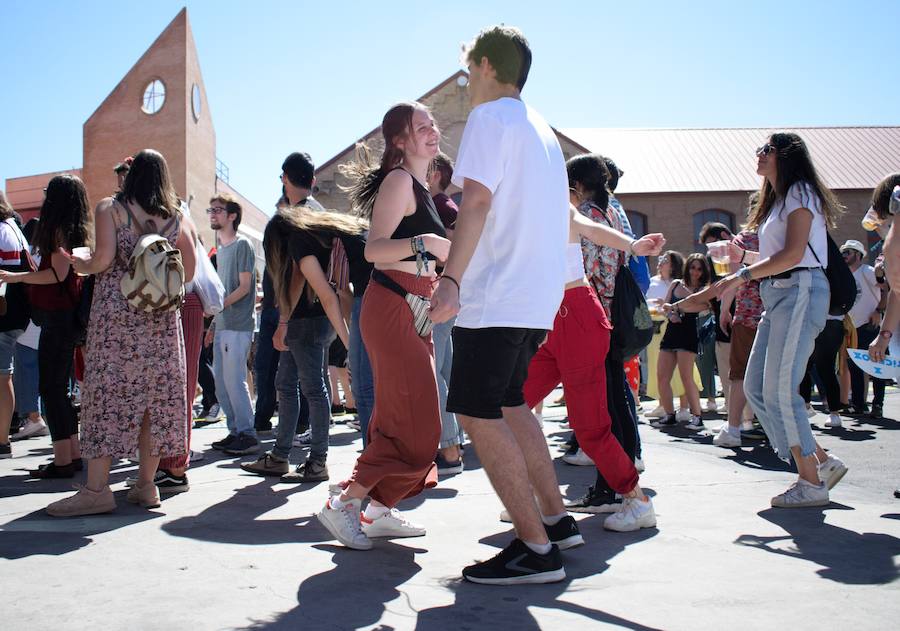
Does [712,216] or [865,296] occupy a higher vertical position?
[712,216]

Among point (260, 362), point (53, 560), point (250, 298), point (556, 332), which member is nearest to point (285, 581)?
point (53, 560)

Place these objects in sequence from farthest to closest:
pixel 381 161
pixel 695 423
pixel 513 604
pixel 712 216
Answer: pixel 712 216 → pixel 695 423 → pixel 381 161 → pixel 513 604

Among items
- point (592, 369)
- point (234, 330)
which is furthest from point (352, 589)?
point (234, 330)

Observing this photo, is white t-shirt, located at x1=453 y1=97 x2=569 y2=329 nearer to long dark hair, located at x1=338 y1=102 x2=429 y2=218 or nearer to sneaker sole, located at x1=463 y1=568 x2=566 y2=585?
long dark hair, located at x1=338 y1=102 x2=429 y2=218

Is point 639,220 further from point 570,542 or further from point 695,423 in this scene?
point 570,542

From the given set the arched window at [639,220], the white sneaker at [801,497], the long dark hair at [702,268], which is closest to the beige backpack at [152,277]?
the white sneaker at [801,497]

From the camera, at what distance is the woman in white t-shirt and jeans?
470 cm

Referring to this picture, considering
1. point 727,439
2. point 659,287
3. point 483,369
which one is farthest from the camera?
point 659,287

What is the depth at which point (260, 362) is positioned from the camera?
8.38 meters

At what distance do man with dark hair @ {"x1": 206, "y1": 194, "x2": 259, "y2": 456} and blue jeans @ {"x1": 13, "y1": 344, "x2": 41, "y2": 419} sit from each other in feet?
7.64

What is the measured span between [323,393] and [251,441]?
1.75 metres

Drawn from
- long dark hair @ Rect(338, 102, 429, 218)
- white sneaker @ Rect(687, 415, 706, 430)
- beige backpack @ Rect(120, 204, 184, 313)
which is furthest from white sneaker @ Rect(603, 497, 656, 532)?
white sneaker @ Rect(687, 415, 706, 430)

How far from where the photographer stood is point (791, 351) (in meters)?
4.70

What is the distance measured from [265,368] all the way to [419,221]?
4.83m
